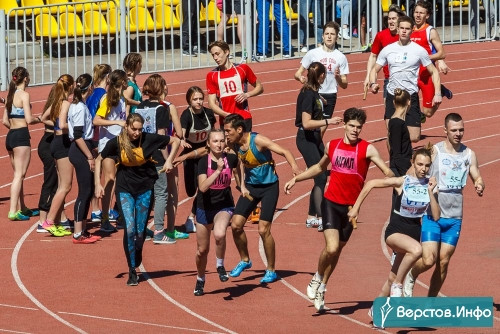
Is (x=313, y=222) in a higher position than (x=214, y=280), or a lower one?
higher

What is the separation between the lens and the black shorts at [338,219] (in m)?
13.0

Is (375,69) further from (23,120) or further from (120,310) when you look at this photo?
(120,310)

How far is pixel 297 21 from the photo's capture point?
26.7m

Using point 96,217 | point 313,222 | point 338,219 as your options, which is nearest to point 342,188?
point 338,219

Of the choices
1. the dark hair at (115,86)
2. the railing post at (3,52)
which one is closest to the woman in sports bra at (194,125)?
the dark hair at (115,86)

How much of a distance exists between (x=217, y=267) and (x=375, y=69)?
5.75 meters

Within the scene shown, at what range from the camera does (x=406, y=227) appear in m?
12.6

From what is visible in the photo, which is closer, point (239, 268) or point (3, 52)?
point (239, 268)

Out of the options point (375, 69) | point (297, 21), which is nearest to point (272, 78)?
point (297, 21)

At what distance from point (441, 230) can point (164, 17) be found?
1347 cm

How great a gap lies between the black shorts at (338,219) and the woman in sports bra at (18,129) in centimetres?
503

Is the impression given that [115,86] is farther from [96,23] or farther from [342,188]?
[96,23]

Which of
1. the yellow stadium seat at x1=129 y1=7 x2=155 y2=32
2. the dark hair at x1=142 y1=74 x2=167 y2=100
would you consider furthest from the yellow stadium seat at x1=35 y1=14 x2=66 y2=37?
the dark hair at x1=142 y1=74 x2=167 y2=100

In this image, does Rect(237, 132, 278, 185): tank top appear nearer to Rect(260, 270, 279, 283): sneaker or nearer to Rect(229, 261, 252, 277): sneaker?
Rect(229, 261, 252, 277): sneaker
